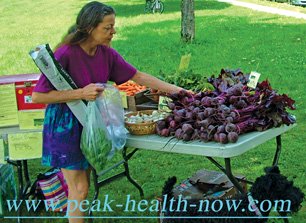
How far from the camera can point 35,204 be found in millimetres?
4488

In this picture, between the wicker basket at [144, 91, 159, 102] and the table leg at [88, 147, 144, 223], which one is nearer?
the table leg at [88, 147, 144, 223]

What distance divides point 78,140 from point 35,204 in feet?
4.38

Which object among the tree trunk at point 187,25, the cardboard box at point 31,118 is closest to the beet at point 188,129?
the cardboard box at point 31,118

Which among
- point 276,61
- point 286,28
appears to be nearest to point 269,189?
point 276,61

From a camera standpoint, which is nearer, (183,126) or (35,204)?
(183,126)

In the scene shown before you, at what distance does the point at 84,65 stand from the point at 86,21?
0.89ft

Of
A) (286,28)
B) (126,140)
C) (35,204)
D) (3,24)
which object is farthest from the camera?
(3,24)

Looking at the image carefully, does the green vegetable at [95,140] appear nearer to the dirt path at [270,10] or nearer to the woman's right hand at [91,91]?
the woman's right hand at [91,91]

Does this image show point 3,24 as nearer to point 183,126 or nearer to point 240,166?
point 240,166

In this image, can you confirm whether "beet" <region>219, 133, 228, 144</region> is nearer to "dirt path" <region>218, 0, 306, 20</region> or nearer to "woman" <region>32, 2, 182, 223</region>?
"woman" <region>32, 2, 182, 223</region>

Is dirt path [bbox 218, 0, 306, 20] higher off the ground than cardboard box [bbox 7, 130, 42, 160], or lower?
lower

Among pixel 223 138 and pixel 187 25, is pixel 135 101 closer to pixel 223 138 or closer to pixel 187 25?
pixel 223 138

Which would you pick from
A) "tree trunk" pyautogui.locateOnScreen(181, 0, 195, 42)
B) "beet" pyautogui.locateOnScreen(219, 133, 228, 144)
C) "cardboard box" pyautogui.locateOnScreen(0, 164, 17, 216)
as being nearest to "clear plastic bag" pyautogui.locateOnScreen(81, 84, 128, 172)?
"beet" pyautogui.locateOnScreen(219, 133, 228, 144)

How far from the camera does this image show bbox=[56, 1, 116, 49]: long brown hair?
3238 millimetres
